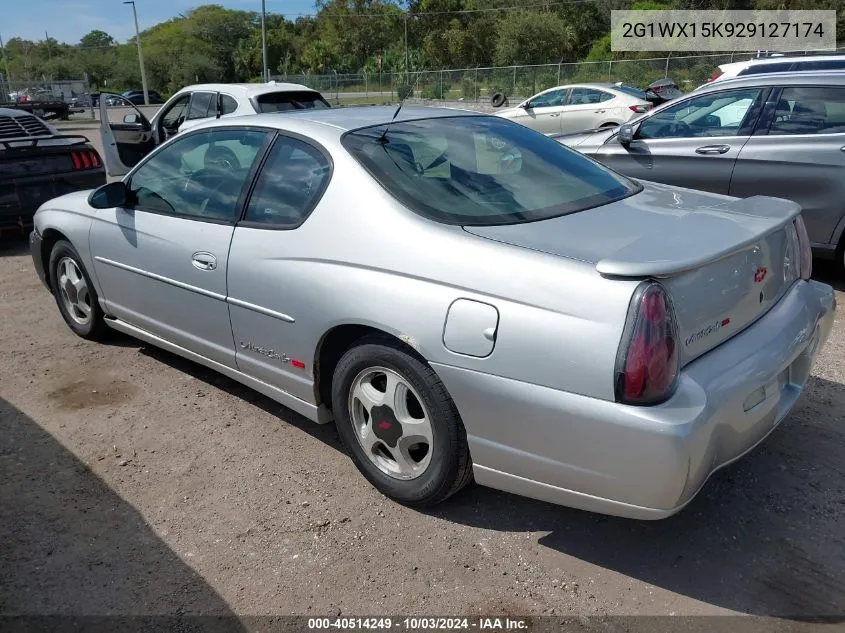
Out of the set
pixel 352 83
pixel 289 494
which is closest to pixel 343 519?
pixel 289 494

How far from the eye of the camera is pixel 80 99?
42594 millimetres

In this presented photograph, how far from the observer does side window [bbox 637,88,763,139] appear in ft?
19.3

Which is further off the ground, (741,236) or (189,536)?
(741,236)

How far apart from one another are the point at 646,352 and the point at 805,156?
4213 millimetres

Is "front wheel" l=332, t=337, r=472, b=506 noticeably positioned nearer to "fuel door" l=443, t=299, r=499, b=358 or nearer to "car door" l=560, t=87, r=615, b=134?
"fuel door" l=443, t=299, r=499, b=358

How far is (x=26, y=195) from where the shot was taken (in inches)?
289

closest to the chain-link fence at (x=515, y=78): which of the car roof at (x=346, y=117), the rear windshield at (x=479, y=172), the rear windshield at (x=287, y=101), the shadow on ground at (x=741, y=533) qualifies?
the rear windshield at (x=287, y=101)

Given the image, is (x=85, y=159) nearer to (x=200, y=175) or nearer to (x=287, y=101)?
(x=287, y=101)

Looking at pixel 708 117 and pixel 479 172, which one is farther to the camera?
pixel 708 117

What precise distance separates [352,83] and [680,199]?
3960 cm

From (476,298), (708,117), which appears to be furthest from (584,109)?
(476,298)

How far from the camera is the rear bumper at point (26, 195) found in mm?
7219

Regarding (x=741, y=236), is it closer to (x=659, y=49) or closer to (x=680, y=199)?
(x=680, y=199)

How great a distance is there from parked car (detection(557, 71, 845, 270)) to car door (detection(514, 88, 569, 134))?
896 cm
